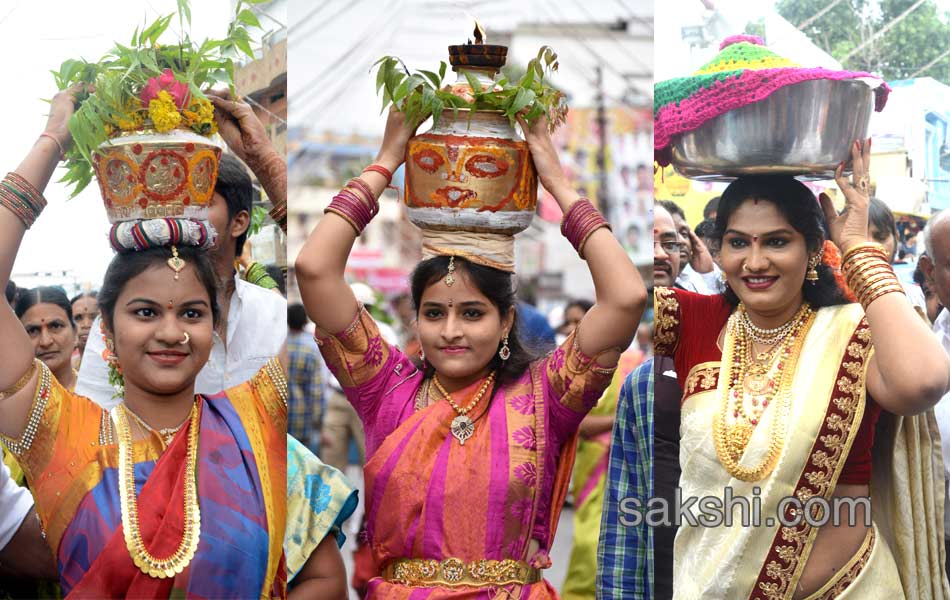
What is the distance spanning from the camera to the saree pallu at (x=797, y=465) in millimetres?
3277

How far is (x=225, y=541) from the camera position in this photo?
3322 mm

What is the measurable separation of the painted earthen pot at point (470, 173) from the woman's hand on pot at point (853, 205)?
0.86 metres

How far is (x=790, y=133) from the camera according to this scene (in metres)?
3.46

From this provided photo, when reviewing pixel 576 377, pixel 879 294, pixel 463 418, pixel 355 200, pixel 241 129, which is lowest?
pixel 463 418

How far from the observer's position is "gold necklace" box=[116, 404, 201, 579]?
3227 millimetres

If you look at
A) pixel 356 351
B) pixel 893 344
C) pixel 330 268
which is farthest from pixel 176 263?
pixel 893 344

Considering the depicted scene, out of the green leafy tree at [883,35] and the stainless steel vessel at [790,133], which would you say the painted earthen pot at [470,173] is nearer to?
the stainless steel vessel at [790,133]

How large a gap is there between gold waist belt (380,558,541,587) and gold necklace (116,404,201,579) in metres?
0.58

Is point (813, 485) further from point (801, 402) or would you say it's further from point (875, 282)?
point (875, 282)

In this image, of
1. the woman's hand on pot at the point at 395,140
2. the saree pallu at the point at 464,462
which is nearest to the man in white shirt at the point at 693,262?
the saree pallu at the point at 464,462

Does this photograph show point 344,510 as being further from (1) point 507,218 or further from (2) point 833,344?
(2) point 833,344

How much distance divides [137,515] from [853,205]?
2.12 metres

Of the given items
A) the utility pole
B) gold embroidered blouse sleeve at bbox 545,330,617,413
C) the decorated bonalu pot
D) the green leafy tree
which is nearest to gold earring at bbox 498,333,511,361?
gold embroidered blouse sleeve at bbox 545,330,617,413

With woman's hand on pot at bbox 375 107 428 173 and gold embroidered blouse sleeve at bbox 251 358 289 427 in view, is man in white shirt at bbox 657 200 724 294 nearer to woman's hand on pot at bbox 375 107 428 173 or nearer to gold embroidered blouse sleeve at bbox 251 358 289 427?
woman's hand on pot at bbox 375 107 428 173
